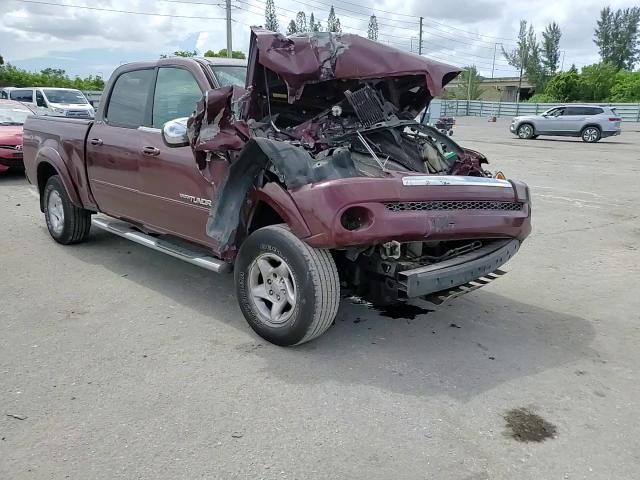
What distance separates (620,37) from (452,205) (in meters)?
→ 107

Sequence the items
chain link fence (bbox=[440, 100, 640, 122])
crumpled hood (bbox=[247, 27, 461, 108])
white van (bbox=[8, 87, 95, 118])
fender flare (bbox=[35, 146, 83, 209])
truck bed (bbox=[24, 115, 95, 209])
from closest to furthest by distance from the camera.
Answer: crumpled hood (bbox=[247, 27, 461, 108]), truck bed (bbox=[24, 115, 95, 209]), fender flare (bbox=[35, 146, 83, 209]), white van (bbox=[8, 87, 95, 118]), chain link fence (bbox=[440, 100, 640, 122])

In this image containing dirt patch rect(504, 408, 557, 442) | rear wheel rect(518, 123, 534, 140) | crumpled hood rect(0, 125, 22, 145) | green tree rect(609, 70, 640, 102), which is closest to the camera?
dirt patch rect(504, 408, 557, 442)

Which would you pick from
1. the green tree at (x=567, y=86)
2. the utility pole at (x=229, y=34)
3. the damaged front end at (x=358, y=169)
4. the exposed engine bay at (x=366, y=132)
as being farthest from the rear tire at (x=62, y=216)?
the green tree at (x=567, y=86)

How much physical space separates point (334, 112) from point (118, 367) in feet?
7.69

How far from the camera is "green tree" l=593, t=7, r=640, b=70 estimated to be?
305ft

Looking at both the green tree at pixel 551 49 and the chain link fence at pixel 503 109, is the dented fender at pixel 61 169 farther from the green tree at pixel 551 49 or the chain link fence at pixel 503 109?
the green tree at pixel 551 49

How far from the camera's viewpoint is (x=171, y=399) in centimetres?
324

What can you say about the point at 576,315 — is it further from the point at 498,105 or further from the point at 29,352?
the point at 498,105

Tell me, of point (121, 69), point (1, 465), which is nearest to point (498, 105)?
point (121, 69)

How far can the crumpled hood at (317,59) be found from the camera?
154 inches

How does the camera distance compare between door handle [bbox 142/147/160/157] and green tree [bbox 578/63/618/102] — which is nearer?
door handle [bbox 142/147/160/157]

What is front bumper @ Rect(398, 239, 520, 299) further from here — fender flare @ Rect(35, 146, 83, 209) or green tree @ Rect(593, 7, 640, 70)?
green tree @ Rect(593, 7, 640, 70)

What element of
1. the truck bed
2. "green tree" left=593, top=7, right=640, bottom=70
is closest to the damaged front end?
the truck bed

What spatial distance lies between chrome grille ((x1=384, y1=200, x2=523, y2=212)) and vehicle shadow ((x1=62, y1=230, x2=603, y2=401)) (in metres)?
0.94
